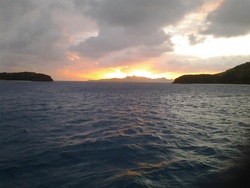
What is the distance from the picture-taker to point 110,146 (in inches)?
663

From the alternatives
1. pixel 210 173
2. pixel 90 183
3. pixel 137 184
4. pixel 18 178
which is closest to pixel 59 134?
pixel 18 178

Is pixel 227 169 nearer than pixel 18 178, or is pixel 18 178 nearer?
pixel 18 178

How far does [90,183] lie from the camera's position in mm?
10555

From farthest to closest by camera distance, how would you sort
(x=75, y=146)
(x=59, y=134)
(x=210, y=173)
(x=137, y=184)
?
(x=59, y=134) < (x=75, y=146) < (x=210, y=173) < (x=137, y=184)

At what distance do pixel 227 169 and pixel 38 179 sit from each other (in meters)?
11.5

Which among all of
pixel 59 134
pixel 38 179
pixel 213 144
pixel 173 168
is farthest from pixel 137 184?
pixel 59 134

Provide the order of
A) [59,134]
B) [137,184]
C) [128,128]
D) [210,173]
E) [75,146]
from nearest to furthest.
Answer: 1. [137,184]
2. [210,173]
3. [75,146]
4. [59,134]
5. [128,128]

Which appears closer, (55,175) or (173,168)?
(55,175)

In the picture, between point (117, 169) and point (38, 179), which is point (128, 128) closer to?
point (117, 169)

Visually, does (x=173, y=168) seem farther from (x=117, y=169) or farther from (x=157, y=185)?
(x=117, y=169)

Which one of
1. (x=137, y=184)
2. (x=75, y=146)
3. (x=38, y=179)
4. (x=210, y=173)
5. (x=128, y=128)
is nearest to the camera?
(x=137, y=184)

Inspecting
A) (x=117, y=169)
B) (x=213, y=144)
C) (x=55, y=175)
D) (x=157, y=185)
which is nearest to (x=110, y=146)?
(x=117, y=169)

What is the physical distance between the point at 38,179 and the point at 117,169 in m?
4.63

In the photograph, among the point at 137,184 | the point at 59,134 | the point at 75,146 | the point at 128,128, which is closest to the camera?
the point at 137,184
